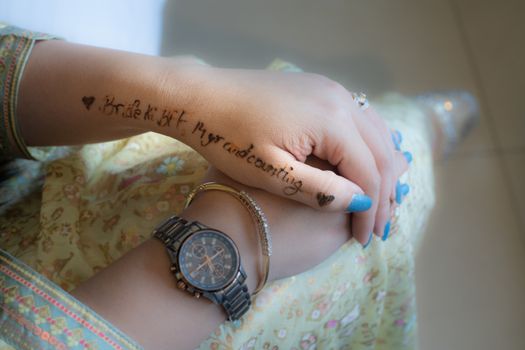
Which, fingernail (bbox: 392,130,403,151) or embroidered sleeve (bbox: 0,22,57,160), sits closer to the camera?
embroidered sleeve (bbox: 0,22,57,160)

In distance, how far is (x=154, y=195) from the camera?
1.76ft

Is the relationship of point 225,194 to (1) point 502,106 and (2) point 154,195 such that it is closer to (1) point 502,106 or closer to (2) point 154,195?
(2) point 154,195

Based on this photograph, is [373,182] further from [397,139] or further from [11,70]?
[11,70]

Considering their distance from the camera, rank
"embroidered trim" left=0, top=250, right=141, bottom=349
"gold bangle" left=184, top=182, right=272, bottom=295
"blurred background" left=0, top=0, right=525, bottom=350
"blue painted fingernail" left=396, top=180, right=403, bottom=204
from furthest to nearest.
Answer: "blurred background" left=0, top=0, right=525, bottom=350, "blue painted fingernail" left=396, top=180, right=403, bottom=204, "gold bangle" left=184, top=182, right=272, bottom=295, "embroidered trim" left=0, top=250, right=141, bottom=349

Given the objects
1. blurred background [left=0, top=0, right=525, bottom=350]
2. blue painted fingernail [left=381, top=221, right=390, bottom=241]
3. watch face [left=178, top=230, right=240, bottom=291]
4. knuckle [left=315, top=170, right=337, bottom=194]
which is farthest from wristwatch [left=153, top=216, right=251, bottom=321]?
blurred background [left=0, top=0, right=525, bottom=350]

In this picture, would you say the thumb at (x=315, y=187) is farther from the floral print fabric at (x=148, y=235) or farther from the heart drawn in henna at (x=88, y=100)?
the heart drawn in henna at (x=88, y=100)

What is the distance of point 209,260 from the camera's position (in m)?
0.43

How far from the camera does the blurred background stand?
36.5 inches

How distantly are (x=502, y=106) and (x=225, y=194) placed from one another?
829 millimetres

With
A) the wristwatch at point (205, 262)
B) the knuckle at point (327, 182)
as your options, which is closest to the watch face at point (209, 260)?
the wristwatch at point (205, 262)

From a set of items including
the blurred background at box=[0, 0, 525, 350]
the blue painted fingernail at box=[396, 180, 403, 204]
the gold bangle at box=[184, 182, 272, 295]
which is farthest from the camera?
the blurred background at box=[0, 0, 525, 350]

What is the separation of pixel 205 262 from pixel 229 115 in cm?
14

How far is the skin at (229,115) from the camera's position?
455mm

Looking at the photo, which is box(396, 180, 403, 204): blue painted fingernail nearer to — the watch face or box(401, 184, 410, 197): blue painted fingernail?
box(401, 184, 410, 197): blue painted fingernail
